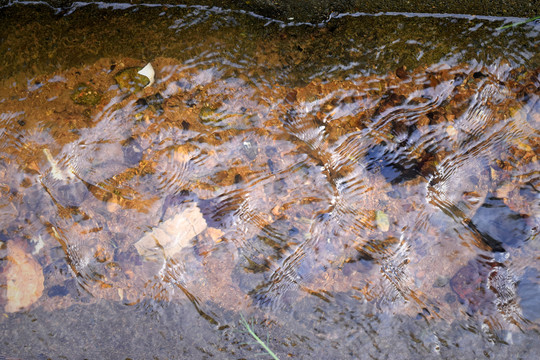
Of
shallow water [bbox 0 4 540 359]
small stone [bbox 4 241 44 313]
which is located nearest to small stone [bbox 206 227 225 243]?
shallow water [bbox 0 4 540 359]

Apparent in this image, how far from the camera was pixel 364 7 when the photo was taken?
1987 millimetres

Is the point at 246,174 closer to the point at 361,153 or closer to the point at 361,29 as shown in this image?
the point at 361,153

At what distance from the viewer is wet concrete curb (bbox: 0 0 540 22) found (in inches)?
76.0

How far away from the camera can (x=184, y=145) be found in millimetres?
2035

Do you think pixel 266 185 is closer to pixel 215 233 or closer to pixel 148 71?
pixel 215 233

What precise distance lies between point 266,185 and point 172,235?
0.67 m

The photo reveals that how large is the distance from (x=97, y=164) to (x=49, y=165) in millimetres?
319

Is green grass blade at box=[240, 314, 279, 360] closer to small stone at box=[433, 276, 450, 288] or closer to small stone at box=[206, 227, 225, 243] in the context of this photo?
small stone at box=[206, 227, 225, 243]

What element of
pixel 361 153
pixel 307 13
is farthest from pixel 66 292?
pixel 307 13

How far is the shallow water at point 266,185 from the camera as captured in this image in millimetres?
1886

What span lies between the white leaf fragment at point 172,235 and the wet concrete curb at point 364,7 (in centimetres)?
133

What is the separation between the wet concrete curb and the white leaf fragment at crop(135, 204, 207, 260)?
4.36 ft

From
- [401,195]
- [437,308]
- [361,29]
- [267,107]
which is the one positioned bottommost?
[437,308]

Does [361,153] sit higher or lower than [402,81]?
lower
